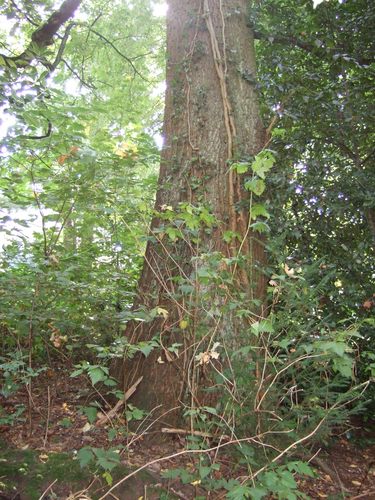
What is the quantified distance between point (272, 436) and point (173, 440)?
26.7 inches

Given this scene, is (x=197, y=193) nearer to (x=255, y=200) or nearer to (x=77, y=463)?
(x=255, y=200)

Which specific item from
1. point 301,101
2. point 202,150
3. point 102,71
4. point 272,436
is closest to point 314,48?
point 301,101

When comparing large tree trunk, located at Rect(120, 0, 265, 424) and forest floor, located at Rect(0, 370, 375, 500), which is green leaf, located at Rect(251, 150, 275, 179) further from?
forest floor, located at Rect(0, 370, 375, 500)

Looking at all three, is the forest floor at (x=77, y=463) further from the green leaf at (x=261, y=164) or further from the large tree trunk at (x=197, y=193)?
the green leaf at (x=261, y=164)

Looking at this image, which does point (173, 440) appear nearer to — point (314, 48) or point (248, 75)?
point (248, 75)

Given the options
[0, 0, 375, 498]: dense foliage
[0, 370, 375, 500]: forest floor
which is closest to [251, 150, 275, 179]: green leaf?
[0, 0, 375, 498]: dense foliage

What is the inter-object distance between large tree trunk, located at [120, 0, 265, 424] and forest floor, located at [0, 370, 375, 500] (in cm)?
40

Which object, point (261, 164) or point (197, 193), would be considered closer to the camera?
point (261, 164)

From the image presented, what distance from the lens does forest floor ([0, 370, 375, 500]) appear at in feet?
8.00

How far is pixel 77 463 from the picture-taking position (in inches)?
102

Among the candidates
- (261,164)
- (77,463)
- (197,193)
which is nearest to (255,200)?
(197,193)

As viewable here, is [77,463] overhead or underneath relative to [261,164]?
underneath

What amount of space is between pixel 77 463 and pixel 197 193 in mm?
2102

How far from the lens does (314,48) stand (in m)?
3.92
